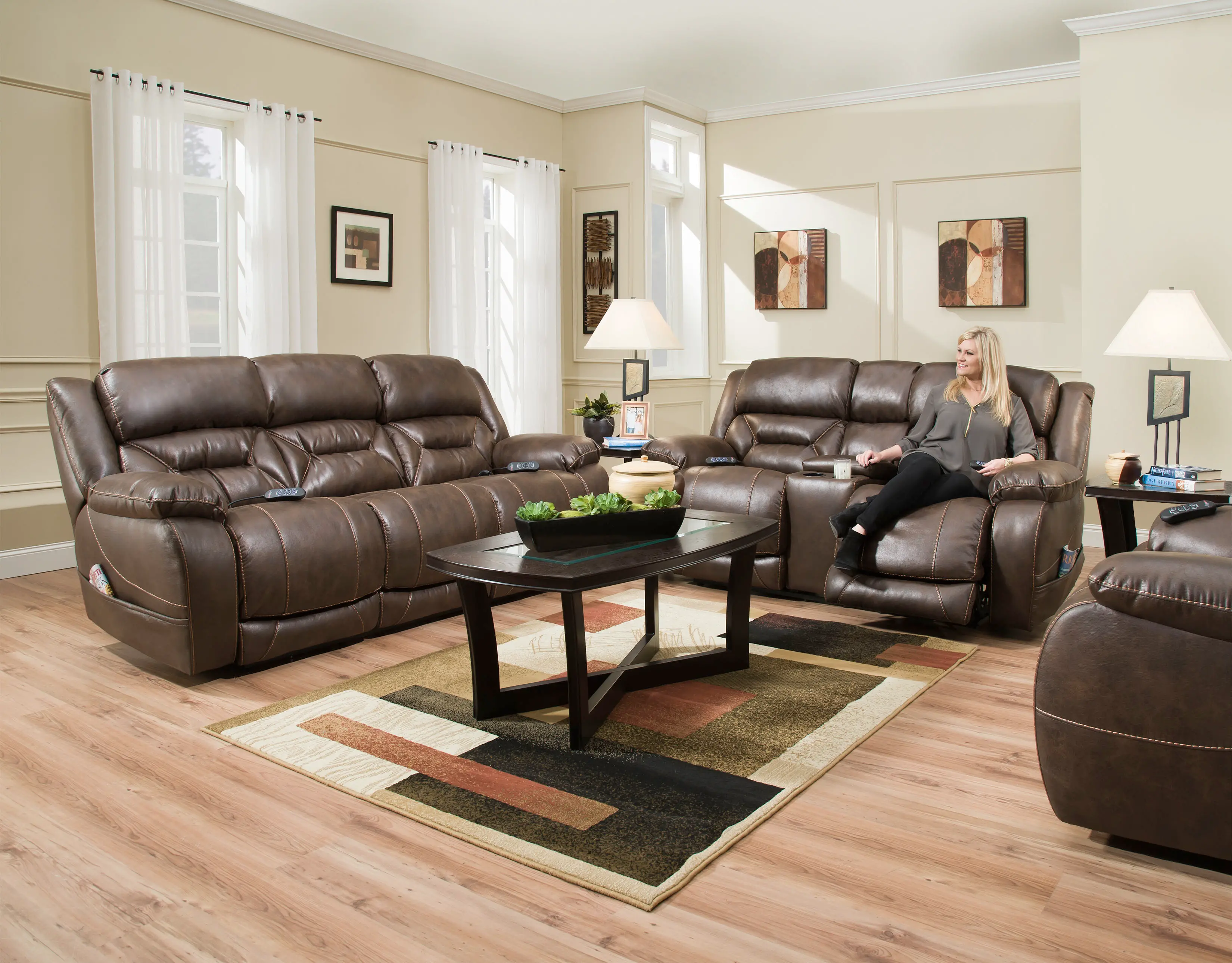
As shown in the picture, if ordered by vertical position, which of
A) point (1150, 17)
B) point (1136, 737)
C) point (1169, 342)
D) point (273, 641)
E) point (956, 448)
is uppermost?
point (1150, 17)

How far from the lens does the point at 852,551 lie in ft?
12.5

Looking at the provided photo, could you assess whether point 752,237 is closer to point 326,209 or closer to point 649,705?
point 326,209

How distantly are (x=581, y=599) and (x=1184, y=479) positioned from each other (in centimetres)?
282

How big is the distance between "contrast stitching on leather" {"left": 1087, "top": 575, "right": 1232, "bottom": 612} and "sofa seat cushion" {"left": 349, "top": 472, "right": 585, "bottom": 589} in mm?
2141

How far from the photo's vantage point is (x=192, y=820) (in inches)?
89.2

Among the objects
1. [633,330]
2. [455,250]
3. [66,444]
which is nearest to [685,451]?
[633,330]

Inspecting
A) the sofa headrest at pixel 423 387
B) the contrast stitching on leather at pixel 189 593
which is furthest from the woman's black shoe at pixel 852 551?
the contrast stitching on leather at pixel 189 593

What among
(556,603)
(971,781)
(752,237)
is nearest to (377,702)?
(556,603)

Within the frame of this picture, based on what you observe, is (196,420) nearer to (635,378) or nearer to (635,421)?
(635,421)

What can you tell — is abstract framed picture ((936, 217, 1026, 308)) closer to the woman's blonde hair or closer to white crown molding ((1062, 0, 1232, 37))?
white crown molding ((1062, 0, 1232, 37))

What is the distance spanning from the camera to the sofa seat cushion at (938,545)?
361 cm

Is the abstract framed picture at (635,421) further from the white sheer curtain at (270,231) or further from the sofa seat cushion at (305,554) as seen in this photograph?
the white sheer curtain at (270,231)

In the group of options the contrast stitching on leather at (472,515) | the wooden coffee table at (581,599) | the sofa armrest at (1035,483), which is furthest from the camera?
the contrast stitching on leather at (472,515)

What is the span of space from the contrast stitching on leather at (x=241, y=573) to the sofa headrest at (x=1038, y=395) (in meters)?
3.12
